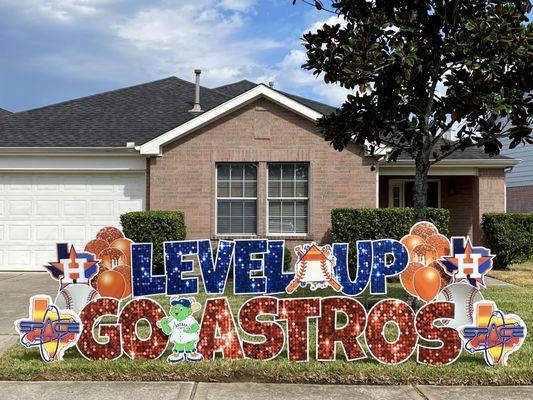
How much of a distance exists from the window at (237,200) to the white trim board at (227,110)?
1211 millimetres

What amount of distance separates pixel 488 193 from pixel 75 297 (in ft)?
36.7

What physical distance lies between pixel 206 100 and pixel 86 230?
6089mm

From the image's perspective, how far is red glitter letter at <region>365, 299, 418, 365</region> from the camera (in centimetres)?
539

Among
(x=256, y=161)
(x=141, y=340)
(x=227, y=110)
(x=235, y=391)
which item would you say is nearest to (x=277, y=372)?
(x=235, y=391)

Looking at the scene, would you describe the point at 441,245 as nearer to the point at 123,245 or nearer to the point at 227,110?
the point at 123,245

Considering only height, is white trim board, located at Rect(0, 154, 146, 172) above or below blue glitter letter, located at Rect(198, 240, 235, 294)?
above

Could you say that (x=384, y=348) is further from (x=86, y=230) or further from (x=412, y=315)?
(x=86, y=230)

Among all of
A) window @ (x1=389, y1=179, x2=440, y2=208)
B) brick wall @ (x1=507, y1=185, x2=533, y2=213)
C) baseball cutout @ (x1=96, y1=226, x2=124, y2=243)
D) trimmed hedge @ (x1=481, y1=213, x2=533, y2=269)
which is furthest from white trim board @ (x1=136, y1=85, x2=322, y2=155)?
brick wall @ (x1=507, y1=185, x2=533, y2=213)

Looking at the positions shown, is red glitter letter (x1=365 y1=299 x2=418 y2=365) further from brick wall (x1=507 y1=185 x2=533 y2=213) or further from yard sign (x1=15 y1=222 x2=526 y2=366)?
brick wall (x1=507 y1=185 x2=533 y2=213)

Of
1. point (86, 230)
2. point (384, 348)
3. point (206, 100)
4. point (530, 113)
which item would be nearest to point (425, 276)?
point (384, 348)

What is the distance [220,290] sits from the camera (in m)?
5.95

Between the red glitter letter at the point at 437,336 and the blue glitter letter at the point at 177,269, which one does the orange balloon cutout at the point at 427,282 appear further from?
the blue glitter letter at the point at 177,269

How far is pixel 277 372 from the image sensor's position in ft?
16.8

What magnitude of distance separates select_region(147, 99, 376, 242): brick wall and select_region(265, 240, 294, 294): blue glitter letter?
6.59m
